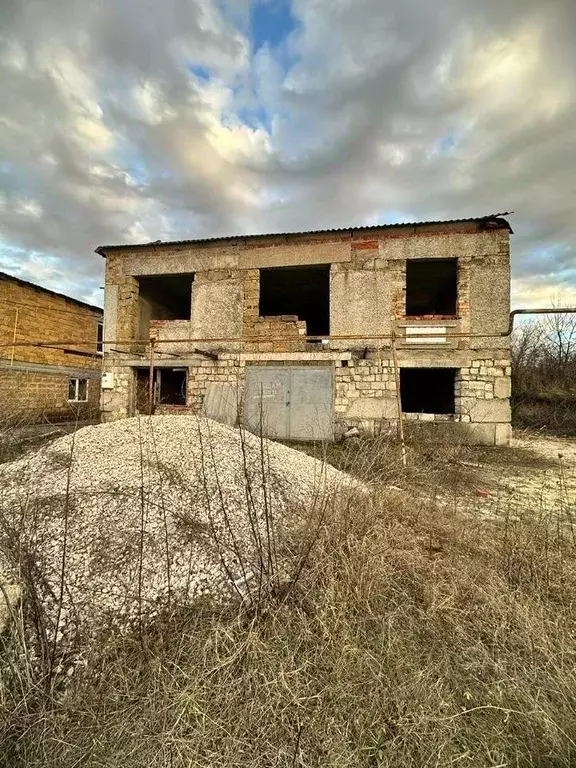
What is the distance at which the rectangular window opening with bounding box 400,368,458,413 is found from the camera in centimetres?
1366

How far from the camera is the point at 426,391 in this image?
14484 mm

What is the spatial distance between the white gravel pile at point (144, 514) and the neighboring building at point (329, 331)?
4.80 m

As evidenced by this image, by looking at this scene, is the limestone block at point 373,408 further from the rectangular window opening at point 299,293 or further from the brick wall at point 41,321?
the brick wall at point 41,321

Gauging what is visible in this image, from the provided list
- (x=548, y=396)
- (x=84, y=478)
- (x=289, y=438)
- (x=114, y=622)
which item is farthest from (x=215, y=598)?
(x=548, y=396)

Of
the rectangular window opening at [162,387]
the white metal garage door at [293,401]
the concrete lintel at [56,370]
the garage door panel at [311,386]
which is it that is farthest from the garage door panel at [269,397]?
the concrete lintel at [56,370]

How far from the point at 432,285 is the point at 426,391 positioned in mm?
3681

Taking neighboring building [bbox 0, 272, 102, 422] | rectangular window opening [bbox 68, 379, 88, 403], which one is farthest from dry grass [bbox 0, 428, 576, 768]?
rectangular window opening [bbox 68, 379, 88, 403]

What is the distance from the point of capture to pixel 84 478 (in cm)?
416

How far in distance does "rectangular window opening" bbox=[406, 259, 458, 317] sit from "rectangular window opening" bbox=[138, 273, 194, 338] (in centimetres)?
683

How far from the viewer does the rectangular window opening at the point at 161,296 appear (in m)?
12.9

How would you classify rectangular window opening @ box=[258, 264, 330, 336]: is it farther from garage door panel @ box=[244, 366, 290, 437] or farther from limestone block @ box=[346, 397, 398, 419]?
limestone block @ box=[346, 397, 398, 419]

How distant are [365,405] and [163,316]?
798 centimetres

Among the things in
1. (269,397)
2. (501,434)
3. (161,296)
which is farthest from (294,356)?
(161,296)

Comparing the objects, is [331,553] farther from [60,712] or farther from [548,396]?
[548,396]
